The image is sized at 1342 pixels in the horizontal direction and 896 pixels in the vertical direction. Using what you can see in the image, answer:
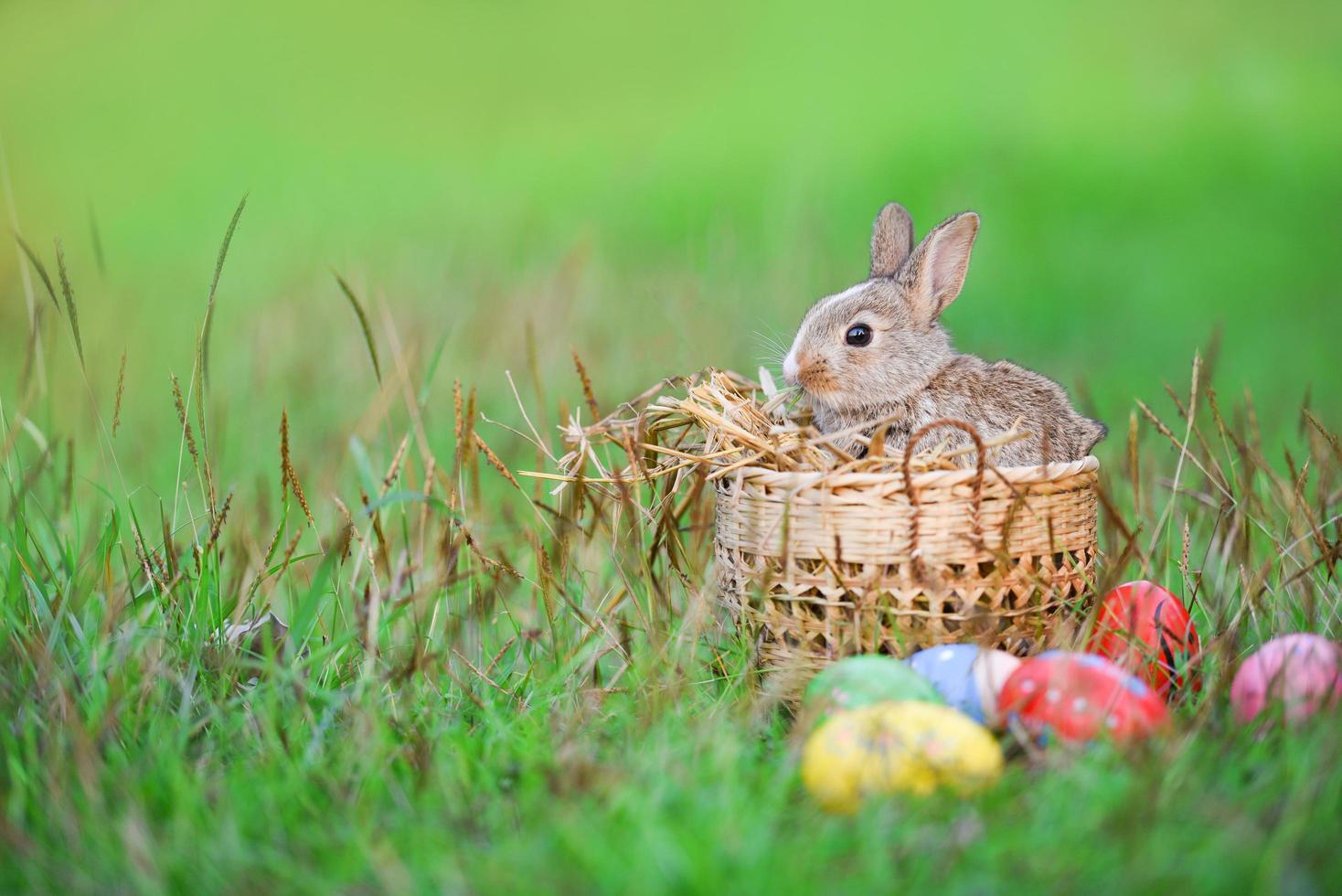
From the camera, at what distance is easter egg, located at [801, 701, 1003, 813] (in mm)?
2078

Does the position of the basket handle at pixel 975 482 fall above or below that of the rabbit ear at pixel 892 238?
below

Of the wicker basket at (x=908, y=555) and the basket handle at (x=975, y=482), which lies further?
the wicker basket at (x=908, y=555)

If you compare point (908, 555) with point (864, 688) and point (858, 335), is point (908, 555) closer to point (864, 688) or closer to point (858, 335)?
point (864, 688)

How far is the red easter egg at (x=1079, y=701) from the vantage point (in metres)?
2.21

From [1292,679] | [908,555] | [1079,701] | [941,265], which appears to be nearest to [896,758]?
[1079,701]

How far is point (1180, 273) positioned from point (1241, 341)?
0.55m

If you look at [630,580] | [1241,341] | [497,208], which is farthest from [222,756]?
[1241,341]

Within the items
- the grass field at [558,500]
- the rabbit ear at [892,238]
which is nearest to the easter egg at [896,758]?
the grass field at [558,500]

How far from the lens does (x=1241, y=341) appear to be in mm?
6102

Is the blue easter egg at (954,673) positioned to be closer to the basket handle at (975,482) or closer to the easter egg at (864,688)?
the easter egg at (864,688)

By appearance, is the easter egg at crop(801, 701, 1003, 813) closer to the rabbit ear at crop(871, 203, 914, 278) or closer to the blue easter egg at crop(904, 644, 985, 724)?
the blue easter egg at crop(904, 644, 985, 724)

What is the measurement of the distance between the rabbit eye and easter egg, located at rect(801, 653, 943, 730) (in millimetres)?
1122

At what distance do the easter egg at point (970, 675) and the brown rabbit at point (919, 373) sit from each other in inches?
28.7

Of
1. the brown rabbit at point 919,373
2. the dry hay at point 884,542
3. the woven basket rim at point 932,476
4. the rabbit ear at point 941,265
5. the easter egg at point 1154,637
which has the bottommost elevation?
the easter egg at point 1154,637
